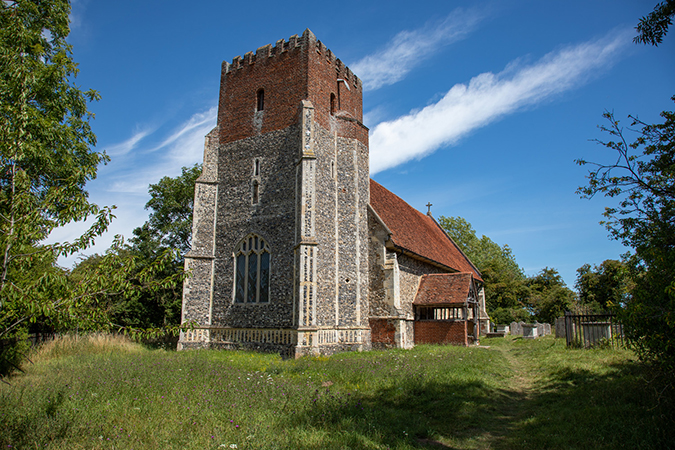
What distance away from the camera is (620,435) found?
5805 mm

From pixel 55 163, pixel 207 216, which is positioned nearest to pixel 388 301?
pixel 207 216

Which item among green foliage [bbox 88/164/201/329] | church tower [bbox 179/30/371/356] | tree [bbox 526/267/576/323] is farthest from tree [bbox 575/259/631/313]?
green foliage [bbox 88/164/201/329]

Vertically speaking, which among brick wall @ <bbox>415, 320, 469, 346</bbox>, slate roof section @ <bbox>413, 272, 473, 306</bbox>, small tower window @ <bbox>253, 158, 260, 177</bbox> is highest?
small tower window @ <bbox>253, 158, 260, 177</bbox>

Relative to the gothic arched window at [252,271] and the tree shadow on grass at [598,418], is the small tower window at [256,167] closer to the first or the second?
the gothic arched window at [252,271]

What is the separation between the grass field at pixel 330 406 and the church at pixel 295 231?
4535 millimetres

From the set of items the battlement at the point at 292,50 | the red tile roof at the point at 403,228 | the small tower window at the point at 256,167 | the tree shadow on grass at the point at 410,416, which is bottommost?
the tree shadow on grass at the point at 410,416

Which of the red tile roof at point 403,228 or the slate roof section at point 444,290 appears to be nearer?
the slate roof section at point 444,290

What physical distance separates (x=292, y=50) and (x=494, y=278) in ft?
111

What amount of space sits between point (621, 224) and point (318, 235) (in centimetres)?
994

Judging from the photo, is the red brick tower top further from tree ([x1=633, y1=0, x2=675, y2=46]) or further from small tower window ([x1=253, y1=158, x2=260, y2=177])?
tree ([x1=633, y1=0, x2=675, y2=46])

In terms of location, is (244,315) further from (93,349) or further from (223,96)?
(223,96)

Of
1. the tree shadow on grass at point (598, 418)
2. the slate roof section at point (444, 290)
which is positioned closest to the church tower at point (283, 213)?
the slate roof section at point (444, 290)

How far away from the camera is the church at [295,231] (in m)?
15.8

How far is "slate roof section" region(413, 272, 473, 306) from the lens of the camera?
1964 centimetres
